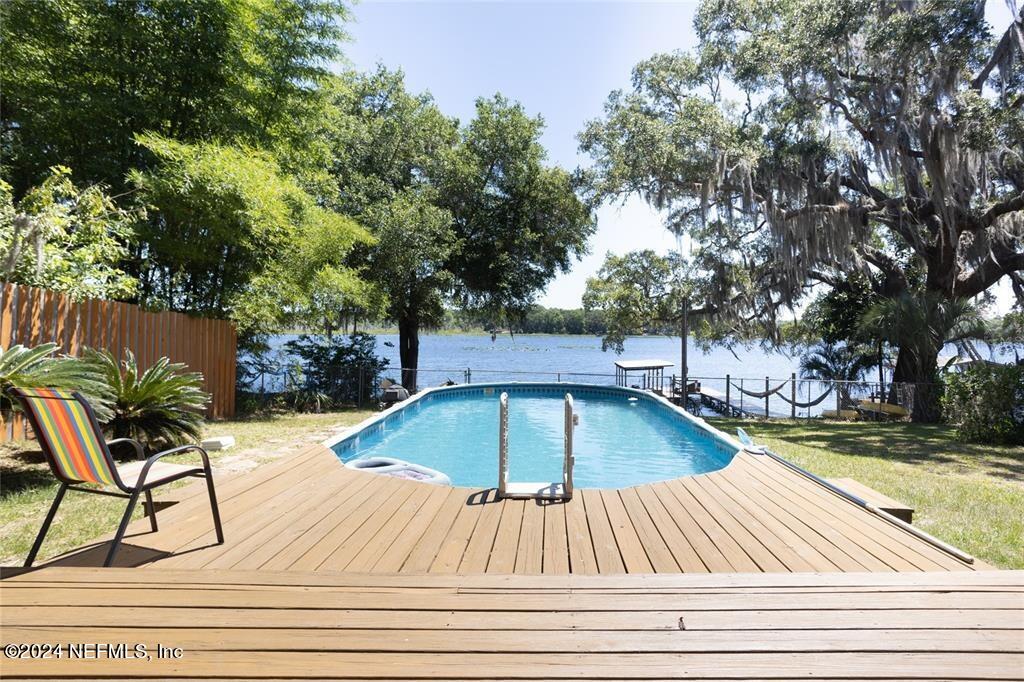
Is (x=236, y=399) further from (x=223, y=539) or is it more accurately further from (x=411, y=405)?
(x=223, y=539)

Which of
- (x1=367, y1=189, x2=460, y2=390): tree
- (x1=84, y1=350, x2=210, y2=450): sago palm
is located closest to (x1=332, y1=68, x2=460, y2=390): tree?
(x1=367, y1=189, x2=460, y2=390): tree

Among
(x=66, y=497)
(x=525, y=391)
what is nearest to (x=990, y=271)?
(x=525, y=391)

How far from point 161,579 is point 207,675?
2.75 ft

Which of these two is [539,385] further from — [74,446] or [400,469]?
[74,446]

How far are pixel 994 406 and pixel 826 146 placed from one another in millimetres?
6712

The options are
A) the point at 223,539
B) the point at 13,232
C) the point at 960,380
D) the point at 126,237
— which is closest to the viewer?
the point at 223,539

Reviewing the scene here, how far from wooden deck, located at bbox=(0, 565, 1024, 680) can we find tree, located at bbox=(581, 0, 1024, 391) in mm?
10836

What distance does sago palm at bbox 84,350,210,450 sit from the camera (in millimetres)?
5887

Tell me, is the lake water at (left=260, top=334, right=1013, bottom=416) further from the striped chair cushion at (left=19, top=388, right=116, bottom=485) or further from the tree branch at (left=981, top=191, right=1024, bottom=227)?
the striped chair cushion at (left=19, top=388, right=116, bottom=485)

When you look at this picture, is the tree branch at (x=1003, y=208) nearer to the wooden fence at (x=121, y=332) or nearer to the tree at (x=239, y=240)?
the tree at (x=239, y=240)

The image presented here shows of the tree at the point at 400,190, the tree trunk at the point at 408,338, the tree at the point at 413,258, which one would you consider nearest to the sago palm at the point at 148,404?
the tree at the point at 400,190

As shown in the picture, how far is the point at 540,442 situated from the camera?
9781mm

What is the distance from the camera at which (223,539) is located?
115 inches

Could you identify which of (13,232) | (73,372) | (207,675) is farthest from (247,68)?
(207,675)
